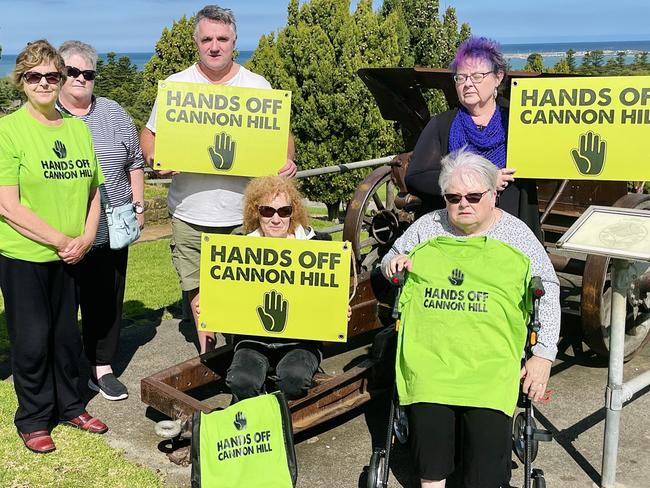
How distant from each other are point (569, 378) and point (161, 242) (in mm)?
6144

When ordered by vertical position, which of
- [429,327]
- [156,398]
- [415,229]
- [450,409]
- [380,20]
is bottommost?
[156,398]

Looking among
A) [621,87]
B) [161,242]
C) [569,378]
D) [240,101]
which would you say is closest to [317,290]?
[240,101]

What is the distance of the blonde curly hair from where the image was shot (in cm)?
392

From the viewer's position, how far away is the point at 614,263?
3598 mm

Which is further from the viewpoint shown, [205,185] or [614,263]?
[205,185]

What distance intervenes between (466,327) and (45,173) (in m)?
2.17

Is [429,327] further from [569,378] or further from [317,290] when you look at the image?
[569,378]

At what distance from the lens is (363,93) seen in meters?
14.7

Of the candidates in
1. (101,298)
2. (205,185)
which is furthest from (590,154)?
(101,298)

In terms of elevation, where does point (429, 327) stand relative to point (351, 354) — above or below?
above

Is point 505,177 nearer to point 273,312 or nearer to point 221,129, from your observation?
point 273,312

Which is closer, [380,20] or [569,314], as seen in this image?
[569,314]

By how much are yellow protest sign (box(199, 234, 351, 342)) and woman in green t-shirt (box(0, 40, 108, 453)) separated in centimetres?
74

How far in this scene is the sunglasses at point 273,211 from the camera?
389cm
